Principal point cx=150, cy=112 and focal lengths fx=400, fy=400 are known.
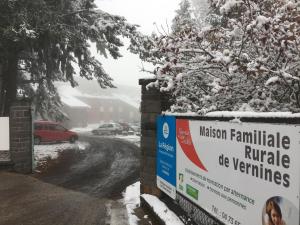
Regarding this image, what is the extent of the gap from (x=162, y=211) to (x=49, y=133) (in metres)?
22.3

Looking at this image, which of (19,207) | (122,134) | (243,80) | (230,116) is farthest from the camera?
(122,134)

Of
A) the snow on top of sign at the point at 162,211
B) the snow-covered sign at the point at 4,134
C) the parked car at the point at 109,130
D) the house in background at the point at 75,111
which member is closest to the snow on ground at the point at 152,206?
the snow on top of sign at the point at 162,211

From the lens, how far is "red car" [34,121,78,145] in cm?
2747

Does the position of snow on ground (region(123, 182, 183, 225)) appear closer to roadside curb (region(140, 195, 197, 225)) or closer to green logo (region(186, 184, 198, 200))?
roadside curb (region(140, 195, 197, 225))

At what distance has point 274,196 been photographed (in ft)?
11.9

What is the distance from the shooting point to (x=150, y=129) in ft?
27.3

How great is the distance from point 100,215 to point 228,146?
4.37m

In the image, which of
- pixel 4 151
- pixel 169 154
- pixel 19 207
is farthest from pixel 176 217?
pixel 4 151

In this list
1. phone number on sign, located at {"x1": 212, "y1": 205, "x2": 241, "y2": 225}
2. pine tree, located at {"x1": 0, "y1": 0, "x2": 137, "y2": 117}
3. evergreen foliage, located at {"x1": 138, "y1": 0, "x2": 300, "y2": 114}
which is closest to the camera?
phone number on sign, located at {"x1": 212, "y1": 205, "x2": 241, "y2": 225}

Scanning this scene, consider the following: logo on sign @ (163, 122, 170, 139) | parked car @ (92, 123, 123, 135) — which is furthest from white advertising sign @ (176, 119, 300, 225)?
parked car @ (92, 123, 123, 135)

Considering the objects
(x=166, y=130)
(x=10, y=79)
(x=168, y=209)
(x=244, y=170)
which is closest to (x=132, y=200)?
(x=168, y=209)

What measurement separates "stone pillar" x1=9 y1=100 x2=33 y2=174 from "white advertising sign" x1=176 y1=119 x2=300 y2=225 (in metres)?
9.04

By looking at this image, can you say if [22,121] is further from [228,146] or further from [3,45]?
[228,146]

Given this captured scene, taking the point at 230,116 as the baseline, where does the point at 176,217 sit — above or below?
below
